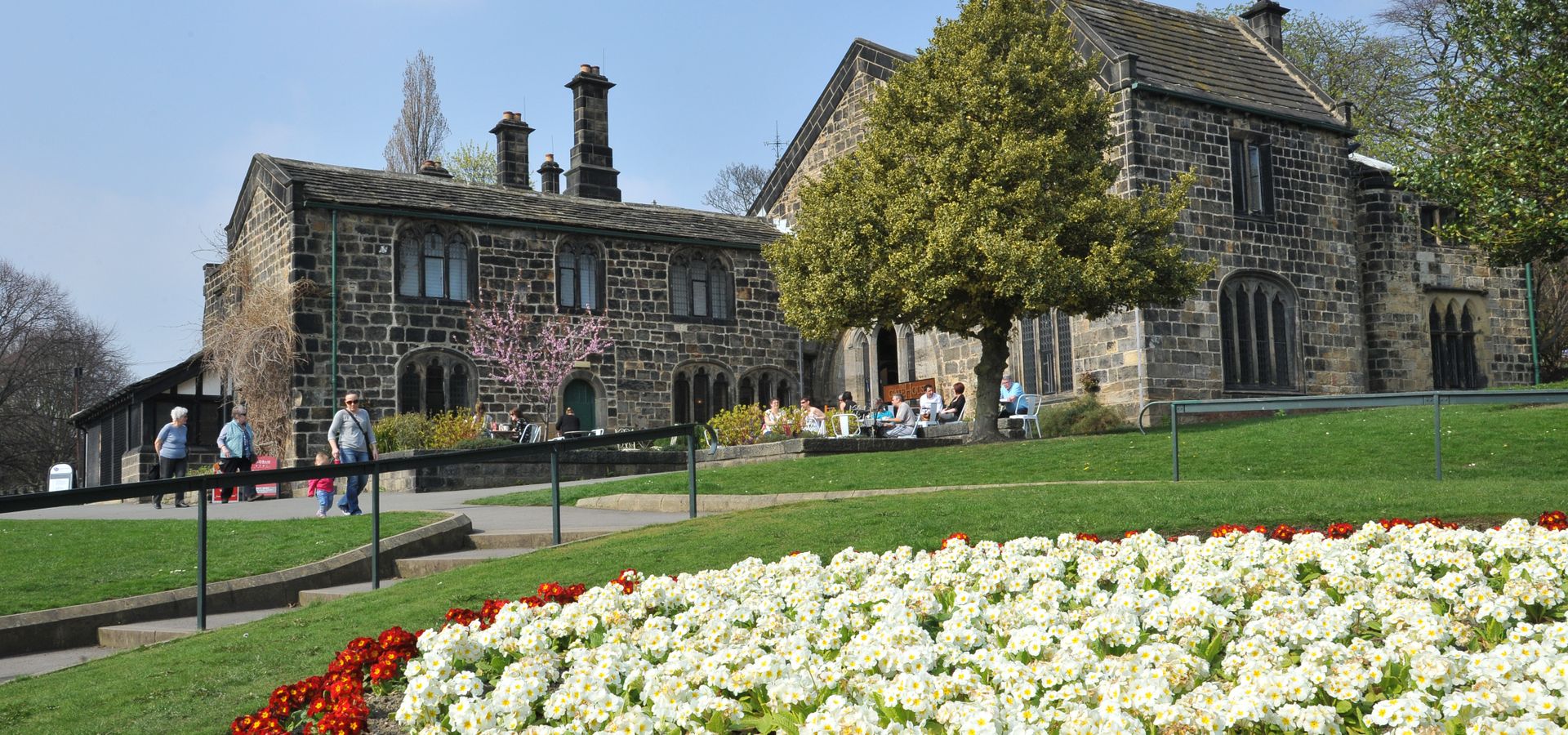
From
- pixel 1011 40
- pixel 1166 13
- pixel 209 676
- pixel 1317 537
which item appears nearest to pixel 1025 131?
pixel 1011 40

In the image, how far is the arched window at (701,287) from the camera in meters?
33.0

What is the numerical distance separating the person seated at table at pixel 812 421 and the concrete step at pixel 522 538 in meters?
12.1

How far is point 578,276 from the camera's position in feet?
104

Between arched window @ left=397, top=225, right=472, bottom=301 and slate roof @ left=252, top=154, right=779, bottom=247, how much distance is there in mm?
657

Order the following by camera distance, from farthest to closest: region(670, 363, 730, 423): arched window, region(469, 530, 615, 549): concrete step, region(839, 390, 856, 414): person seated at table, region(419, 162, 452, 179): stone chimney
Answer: region(419, 162, 452, 179): stone chimney
region(670, 363, 730, 423): arched window
region(839, 390, 856, 414): person seated at table
region(469, 530, 615, 549): concrete step

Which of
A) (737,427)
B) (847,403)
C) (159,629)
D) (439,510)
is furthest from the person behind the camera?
(847,403)

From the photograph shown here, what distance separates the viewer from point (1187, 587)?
22.8 feet

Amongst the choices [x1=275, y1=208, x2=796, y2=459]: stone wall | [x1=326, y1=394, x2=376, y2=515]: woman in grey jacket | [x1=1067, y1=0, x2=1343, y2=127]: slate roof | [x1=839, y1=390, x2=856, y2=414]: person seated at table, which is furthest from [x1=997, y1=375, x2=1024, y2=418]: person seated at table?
[x1=326, y1=394, x2=376, y2=515]: woman in grey jacket

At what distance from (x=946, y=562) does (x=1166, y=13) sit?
26971 mm

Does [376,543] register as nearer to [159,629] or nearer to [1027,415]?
[159,629]

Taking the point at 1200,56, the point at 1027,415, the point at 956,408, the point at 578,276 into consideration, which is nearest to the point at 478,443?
the point at 578,276

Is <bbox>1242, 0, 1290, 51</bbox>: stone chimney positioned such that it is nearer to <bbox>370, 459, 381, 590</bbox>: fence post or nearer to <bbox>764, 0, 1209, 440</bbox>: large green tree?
<bbox>764, 0, 1209, 440</bbox>: large green tree

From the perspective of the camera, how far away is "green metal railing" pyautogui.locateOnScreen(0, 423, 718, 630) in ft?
32.6

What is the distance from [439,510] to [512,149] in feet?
67.6
